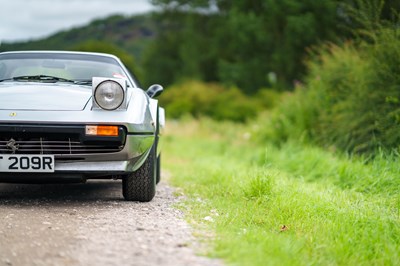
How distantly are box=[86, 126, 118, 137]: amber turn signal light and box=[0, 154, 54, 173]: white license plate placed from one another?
340 millimetres

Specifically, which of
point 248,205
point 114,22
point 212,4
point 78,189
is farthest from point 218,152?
point 114,22

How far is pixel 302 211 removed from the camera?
15.8 feet

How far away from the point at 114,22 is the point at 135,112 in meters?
58.4

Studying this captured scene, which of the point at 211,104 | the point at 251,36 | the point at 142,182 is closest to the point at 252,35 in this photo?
the point at 251,36

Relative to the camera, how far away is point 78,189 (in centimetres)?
616

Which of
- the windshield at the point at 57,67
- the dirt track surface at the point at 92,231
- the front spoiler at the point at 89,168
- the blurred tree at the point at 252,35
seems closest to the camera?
the dirt track surface at the point at 92,231

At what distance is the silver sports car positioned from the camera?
14.9 feet

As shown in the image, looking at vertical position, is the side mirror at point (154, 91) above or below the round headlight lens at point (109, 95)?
below

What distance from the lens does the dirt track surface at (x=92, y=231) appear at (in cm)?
326

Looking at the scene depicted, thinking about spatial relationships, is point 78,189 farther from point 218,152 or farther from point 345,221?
point 218,152

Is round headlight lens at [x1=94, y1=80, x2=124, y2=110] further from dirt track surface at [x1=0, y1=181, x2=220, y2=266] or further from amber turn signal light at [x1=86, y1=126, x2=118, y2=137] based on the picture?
dirt track surface at [x1=0, y1=181, x2=220, y2=266]

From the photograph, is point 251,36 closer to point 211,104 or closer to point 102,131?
point 211,104

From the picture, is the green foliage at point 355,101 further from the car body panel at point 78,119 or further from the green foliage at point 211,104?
the green foliage at point 211,104

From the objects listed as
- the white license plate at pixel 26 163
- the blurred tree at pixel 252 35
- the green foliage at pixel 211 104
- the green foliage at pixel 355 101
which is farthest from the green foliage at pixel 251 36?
the white license plate at pixel 26 163
